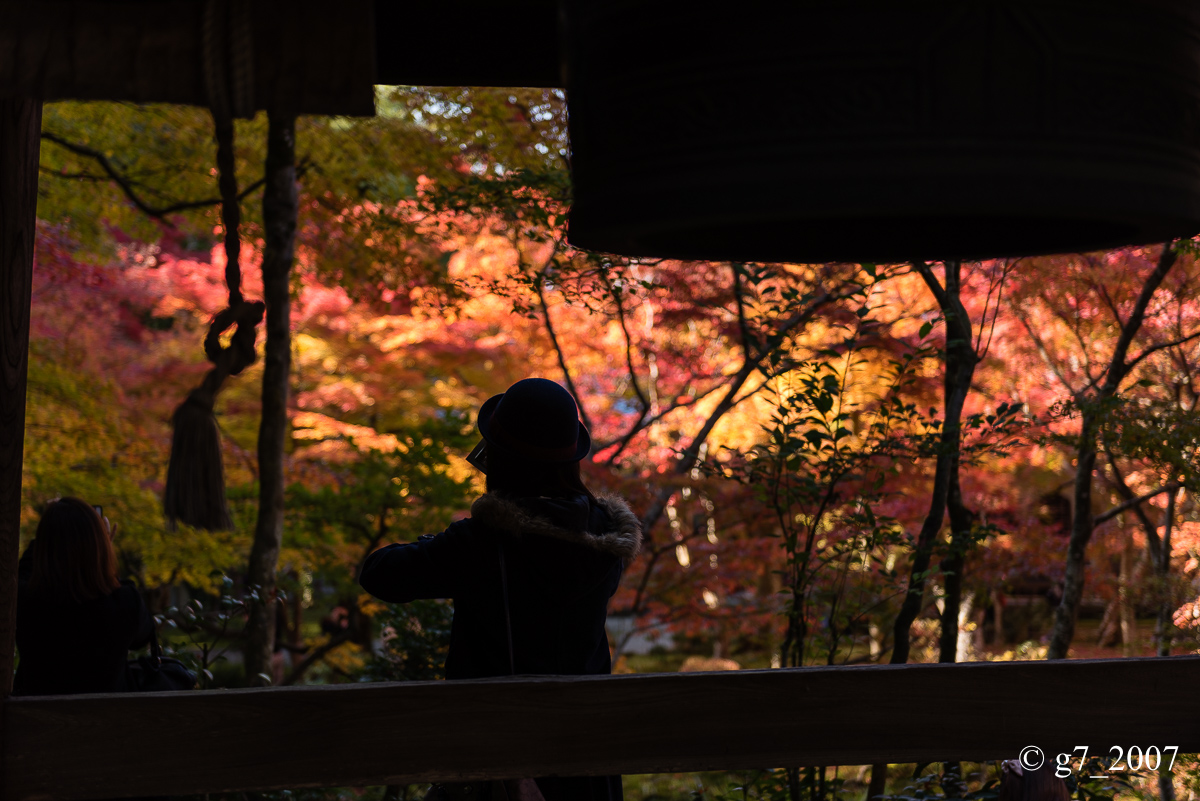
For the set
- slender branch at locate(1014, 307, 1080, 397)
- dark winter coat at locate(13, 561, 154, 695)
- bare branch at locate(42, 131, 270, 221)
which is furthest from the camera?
slender branch at locate(1014, 307, 1080, 397)

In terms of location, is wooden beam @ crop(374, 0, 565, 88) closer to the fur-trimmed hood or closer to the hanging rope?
the hanging rope

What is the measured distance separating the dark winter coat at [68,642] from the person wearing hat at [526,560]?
99cm

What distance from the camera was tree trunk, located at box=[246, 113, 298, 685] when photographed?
4523 mm

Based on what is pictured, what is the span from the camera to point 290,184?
182 inches

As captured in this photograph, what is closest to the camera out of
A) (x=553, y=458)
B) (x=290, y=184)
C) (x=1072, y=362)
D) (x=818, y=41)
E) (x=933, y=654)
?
(x=818, y=41)

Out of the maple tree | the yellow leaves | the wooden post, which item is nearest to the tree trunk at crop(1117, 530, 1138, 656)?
the maple tree

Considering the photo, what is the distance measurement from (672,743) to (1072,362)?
6798 millimetres

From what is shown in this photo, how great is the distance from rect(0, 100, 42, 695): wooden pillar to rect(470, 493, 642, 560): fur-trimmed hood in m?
0.84

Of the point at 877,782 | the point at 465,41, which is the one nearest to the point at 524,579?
the point at 465,41

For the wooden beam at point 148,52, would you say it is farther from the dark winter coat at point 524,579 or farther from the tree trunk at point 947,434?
the tree trunk at point 947,434

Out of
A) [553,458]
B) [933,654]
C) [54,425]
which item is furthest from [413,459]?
[933,654]

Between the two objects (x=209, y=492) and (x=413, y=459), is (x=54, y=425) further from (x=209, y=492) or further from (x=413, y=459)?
(x=209, y=492)

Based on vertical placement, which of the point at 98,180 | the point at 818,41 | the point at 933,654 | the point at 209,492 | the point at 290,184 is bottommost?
the point at 933,654

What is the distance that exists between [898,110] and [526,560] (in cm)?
113
